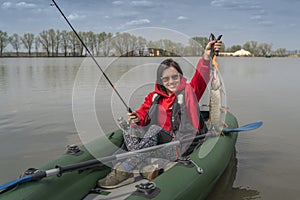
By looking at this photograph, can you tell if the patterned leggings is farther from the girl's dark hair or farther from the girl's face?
the girl's dark hair

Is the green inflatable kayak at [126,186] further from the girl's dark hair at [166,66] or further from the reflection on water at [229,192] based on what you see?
the girl's dark hair at [166,66]

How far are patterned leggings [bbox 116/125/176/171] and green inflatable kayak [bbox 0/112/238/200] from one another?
25 cm

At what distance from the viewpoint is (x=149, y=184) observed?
8.73 feet

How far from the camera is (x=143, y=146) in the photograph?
3.63 meters

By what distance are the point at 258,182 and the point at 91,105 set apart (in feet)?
16.4

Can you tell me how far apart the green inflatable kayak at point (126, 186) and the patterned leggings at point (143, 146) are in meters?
0.25

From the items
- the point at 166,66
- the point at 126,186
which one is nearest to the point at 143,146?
the point at 126,186

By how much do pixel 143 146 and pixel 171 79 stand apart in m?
0.87

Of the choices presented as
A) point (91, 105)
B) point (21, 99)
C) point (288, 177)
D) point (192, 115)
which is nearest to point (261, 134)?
point (288, 177)

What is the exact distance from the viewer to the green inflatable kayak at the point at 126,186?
105 inches

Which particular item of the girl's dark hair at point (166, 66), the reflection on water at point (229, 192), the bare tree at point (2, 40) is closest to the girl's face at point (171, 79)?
the girl's dark hair at point (166, 66)

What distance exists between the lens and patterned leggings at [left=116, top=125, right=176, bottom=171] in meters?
Answer: 3.54

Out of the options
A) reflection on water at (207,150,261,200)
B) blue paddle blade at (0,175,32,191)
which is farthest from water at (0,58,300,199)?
blue paddle blade at (0,175,32,191)

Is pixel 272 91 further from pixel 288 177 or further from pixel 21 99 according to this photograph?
pixel 21 99
